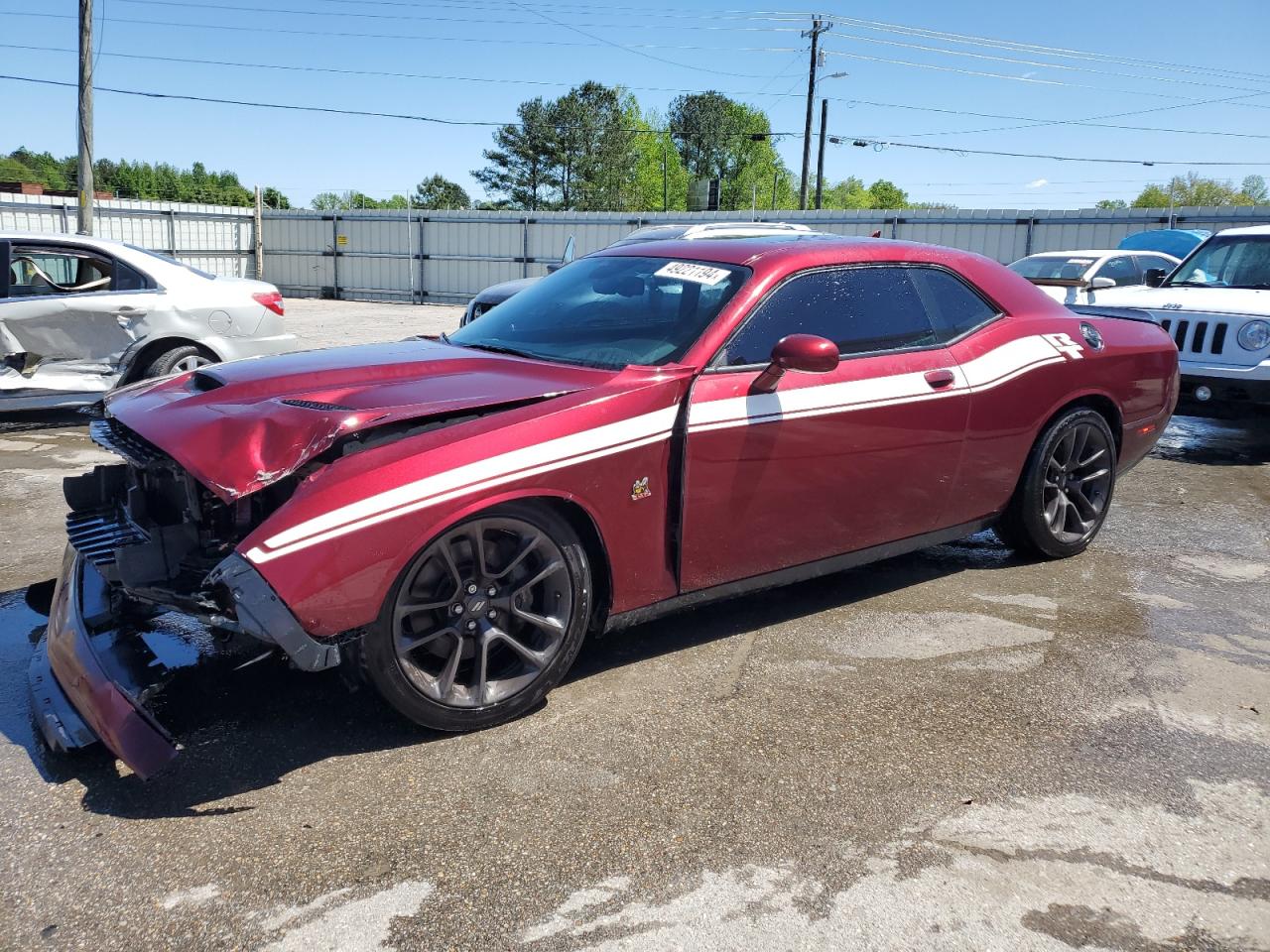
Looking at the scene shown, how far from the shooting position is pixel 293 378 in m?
3.51

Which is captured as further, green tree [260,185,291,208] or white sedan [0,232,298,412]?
green tree [260,185,291,208]

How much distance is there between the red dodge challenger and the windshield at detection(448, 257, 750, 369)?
0.01 metres

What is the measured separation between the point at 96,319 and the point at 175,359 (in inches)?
25.6

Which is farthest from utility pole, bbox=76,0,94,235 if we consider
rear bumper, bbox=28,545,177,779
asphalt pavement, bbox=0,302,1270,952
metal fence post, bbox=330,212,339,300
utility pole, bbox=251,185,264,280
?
rear bumper, bbox=28,545,177,779

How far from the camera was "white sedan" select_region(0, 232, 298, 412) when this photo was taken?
25.8ft

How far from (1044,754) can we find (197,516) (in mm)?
2753

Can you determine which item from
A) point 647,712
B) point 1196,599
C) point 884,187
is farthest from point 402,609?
point 884,187

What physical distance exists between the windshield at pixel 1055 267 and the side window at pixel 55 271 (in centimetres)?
1024

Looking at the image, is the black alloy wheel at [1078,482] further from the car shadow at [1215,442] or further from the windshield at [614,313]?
the car shadow at [1215,442]

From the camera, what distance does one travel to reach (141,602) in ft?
10.7

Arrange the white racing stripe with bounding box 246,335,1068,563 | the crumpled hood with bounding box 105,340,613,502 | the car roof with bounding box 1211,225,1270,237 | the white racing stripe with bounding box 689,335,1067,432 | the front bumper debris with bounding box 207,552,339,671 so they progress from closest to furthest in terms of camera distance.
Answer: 1. the front bumper debris with bounding box 207,552,339,671
2. the white racing stripe with bounding box 246,335,1068,563
3. the crumpled hood with bounding box 105,340,613,502
4. the white racing stripe with bounding box 689,335,1067,432
5. the car roof with bounding box 1211,225,1270,237

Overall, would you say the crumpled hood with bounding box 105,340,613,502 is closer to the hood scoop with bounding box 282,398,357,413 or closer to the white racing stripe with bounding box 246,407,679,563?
the hood scoop with bounding box 282,398,357,413

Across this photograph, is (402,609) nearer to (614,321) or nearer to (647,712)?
(647,712)

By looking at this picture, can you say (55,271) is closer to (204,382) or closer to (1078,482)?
(204,382)
